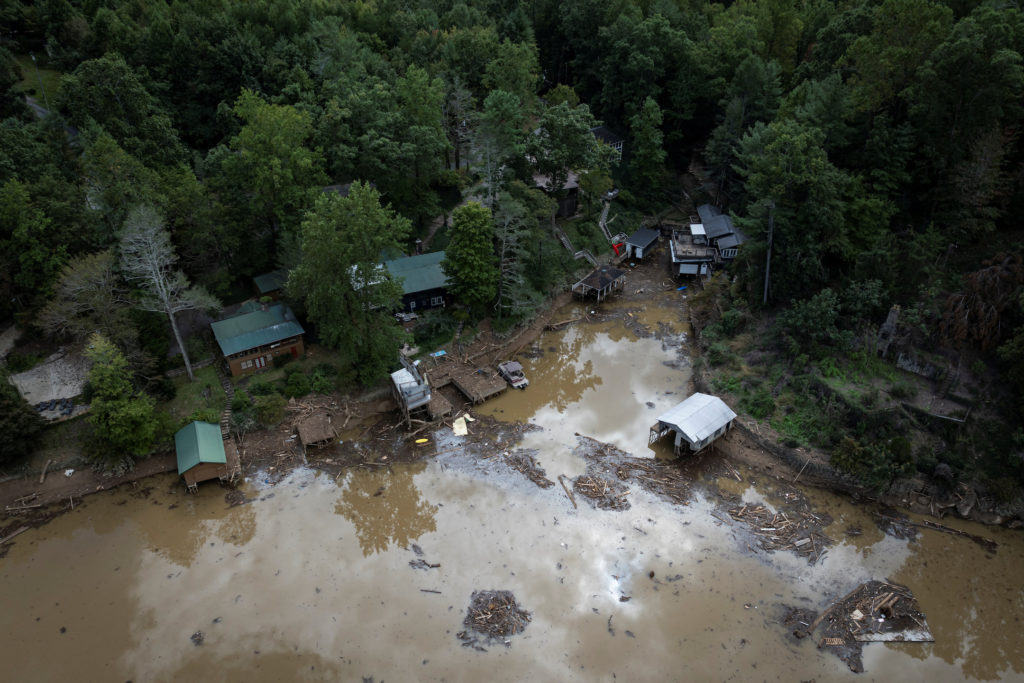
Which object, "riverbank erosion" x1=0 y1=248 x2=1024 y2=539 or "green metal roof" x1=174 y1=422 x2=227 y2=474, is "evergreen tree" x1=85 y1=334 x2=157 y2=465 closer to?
"green metal roof" x1=174 y1=422 x2=227 y2=474

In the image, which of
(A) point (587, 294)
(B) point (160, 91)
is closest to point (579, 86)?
(A) point (587, 294)

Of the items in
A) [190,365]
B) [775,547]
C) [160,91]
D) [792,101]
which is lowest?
[775,547]

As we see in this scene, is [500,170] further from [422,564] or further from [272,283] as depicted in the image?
[422,564]

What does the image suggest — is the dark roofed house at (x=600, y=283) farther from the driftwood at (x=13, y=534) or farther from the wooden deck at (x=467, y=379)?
the driftwood at (x=13, y=534)

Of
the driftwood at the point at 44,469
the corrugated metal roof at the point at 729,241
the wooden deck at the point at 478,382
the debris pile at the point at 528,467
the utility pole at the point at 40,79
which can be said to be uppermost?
the utility pole at the point at 40,79

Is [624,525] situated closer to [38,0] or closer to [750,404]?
[750,404]

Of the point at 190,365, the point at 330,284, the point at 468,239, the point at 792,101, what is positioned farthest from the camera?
the point at 792,101

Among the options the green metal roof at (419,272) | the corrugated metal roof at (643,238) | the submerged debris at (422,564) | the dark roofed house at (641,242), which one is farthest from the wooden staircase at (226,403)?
the corrugated metal roof at (643,238)

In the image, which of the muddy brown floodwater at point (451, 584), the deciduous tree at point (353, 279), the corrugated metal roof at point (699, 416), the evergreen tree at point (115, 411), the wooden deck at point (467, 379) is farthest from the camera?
the wooden deck at point (467, 379)
